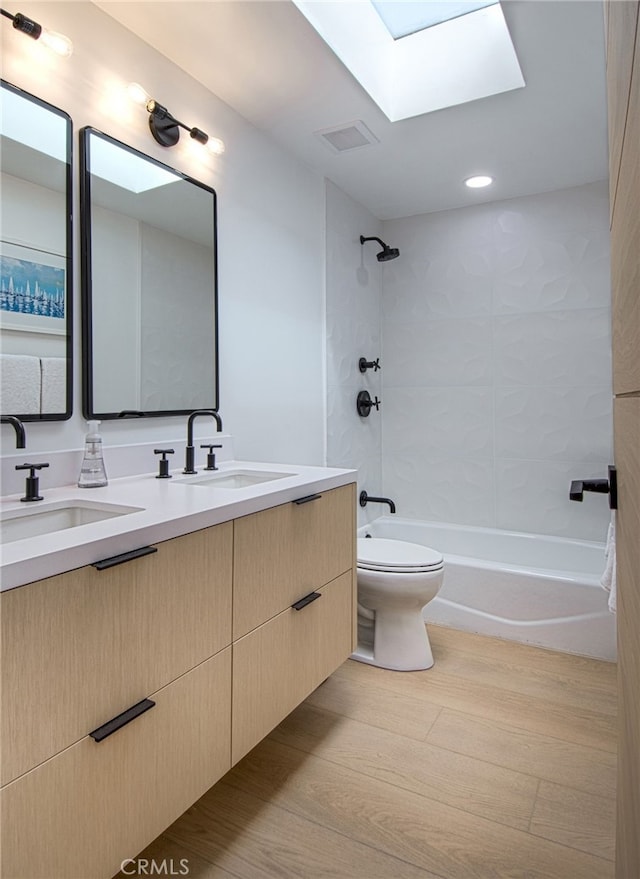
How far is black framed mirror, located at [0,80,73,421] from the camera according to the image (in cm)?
136

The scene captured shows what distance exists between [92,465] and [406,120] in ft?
6.24

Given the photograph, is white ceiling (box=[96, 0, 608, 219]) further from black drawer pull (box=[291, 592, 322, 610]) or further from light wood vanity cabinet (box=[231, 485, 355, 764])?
black drawer pull (box=[291, 592, 322, 610])

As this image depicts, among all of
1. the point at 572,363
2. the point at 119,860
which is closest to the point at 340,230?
the point at 572,363

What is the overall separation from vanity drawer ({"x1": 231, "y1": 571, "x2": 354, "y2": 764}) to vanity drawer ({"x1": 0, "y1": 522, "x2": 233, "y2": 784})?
6.8 inches

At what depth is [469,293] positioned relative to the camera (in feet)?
10.8

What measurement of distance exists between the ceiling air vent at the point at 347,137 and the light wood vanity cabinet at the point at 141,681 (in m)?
1.70

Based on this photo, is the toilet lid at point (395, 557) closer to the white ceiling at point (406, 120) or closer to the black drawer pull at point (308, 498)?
the black drawer pull at point (308, 498)

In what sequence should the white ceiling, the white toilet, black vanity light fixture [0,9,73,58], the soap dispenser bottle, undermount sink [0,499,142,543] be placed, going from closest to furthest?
undermount sink [0,499,142,543], black vanity light fixture [0,9,73,58], the soap dispenser bottle, the white ceiling, the white toilet

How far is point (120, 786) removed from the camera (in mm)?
1000

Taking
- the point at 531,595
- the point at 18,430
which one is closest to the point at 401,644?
the point at 531,595

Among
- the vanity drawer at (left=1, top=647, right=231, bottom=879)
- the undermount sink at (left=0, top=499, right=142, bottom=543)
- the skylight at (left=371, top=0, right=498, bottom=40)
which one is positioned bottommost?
the vanity drawer at (left=1, top=647, right=231, bottom=879)

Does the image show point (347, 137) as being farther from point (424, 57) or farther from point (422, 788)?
point (422, 788)

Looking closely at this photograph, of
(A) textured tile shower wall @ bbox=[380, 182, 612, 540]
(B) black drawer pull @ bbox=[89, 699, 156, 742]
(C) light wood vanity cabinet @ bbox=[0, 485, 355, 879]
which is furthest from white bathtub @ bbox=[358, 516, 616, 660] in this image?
(B) black drawer pull @ bbox=[89, 699, 156, 742]

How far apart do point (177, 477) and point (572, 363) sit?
2.36m
